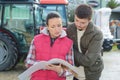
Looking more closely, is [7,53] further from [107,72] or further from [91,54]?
[91,54]

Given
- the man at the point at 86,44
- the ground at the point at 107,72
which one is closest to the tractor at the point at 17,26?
the ground at the point at 107,72

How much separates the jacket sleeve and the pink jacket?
8.1 inches

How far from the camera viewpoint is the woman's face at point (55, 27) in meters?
3.71

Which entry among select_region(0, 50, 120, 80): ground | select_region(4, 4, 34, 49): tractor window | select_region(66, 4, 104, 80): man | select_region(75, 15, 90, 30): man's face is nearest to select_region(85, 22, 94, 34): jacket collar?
select_region(66, 4, 104, 80): man

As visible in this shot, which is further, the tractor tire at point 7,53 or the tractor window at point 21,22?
the tractor window at point 21,22

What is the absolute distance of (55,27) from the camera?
3.71 metres

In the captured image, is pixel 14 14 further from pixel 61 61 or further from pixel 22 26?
pixel 61 61

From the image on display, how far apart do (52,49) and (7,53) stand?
734 cm

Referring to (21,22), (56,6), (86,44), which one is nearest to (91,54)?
(86,44)

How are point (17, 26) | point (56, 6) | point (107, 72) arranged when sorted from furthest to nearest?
point (56, 6), point (17, 26), point (107, 72)

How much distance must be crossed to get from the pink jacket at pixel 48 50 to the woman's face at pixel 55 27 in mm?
54

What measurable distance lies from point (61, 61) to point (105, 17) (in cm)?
1507

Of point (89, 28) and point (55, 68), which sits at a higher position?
point (89, 28)

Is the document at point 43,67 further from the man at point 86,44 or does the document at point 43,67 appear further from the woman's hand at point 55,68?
the man at point 86,44
